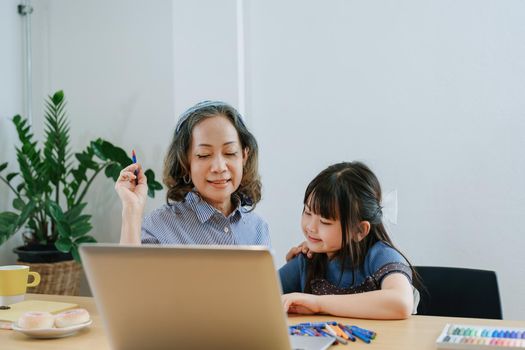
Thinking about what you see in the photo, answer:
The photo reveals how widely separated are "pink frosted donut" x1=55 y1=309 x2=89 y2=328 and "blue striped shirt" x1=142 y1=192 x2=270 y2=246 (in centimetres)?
56

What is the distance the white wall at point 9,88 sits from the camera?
11.7ft

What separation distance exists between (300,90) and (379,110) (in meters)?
0.41

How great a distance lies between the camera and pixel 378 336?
132 cm

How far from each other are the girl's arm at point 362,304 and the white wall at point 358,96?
156 centimetres

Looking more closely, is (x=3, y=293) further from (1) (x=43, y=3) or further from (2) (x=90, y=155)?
(1) (x=43, y=3)

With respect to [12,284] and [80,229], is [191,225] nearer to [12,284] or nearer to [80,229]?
[12,284]

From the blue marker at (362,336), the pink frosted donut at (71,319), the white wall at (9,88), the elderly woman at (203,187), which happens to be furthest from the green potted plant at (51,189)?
the blue marker at (362,336)

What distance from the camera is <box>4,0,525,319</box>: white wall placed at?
2.93 m

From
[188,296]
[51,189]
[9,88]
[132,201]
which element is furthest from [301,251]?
[9,88]

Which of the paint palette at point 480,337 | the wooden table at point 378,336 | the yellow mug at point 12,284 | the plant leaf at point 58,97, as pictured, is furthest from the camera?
the plant leaf at point 58,97

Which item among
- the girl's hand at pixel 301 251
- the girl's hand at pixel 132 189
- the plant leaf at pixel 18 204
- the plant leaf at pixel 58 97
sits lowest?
the girl's hand at pixel 301 251

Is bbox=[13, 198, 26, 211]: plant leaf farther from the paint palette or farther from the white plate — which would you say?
the paint palette

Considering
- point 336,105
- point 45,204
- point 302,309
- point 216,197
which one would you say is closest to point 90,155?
point 45,204

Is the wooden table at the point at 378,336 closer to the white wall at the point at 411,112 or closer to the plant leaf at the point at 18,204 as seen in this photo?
the white wall at the point at 411,112
